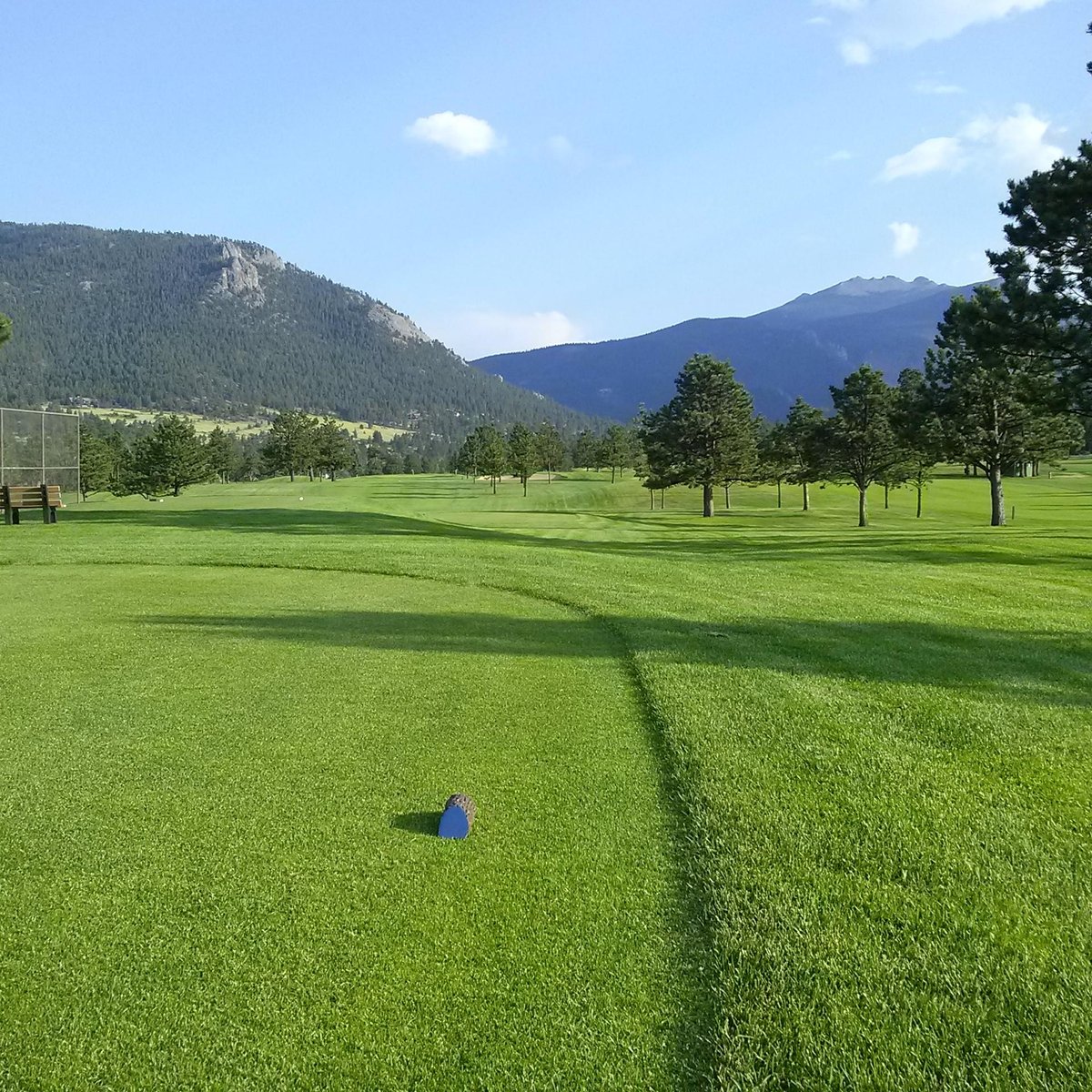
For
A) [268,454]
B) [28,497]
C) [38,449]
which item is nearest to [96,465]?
[268,454]

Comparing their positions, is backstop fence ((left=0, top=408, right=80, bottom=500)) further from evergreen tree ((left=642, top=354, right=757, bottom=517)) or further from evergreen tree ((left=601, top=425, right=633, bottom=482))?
evergreen tree ((left=601, top=425, right=633, bottom=482))

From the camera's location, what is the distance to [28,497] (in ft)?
78.1

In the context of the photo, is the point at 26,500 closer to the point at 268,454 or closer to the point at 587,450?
the point at 268,454

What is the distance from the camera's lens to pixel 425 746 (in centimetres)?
538

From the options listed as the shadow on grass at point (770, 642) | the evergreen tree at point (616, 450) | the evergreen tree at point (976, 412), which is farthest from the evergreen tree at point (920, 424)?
the evergreen tree at point (616, 450)

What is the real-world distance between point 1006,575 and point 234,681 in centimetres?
1474

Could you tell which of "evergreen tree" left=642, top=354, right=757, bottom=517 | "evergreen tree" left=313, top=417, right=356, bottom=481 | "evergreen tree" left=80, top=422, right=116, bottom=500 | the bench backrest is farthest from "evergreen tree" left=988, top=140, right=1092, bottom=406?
"evergreen tree" left=313, top=417, right=356, bottom=481

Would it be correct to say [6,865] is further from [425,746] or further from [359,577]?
[359,577]

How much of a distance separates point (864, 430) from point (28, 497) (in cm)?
4511

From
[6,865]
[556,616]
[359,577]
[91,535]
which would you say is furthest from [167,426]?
[6,865]

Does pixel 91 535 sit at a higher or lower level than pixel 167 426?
lower

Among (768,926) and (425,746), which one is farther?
(425,746)

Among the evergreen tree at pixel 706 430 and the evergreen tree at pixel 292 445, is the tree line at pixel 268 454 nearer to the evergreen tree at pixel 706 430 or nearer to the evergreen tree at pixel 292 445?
the evergreen tree at pixel 292 445

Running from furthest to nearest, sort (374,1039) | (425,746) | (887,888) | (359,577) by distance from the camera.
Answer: (359,577) → (425,746) → (887,888) → (374,1039)
